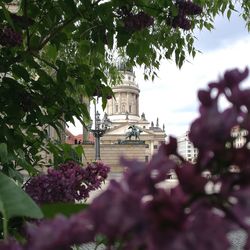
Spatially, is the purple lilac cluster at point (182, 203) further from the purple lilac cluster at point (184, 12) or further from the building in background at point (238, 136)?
the purple lilac cluster at point (184, 12)

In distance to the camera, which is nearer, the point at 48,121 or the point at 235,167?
the point at 235,167

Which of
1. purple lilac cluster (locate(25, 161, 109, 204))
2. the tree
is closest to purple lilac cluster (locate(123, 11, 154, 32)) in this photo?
the tree

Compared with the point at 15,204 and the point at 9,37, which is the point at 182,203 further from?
the point at 9,37

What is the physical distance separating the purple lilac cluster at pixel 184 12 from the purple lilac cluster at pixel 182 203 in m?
1.97

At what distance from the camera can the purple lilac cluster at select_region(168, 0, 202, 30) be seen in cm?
232

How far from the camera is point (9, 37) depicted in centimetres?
219

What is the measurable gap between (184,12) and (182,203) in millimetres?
2097

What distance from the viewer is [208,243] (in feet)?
1.10

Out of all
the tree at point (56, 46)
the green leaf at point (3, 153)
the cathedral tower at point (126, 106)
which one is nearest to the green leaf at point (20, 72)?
the tree at point (56, 46)

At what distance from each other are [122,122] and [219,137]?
3255 inches

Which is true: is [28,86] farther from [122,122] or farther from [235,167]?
[122,122]

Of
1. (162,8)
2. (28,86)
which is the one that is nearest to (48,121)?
(28,86)

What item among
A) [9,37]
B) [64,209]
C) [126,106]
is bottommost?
[64,209]

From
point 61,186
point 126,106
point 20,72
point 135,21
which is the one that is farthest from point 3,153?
point 126,106
